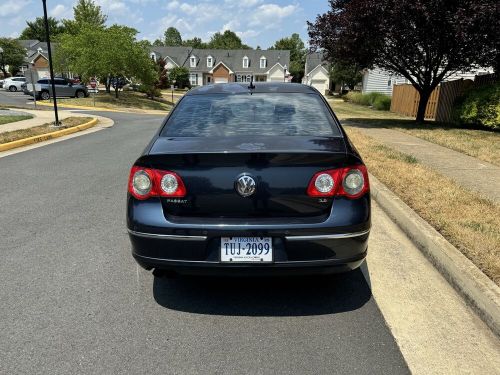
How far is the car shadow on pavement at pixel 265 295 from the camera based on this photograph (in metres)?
3.15

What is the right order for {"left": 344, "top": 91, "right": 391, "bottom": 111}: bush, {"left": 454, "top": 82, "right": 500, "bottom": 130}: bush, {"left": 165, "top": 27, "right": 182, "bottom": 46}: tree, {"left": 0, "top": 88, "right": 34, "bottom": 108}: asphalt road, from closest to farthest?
{"left": 454, "top": 82, "right": 500, "bottom": 130}: bush → {"left": 0, "top": 88, "right": 34, "bottom": 108}: asphalt road → {"left": 344, "top": 91, "right": 391, "bottom": 111}: bush → {"left": 165, "top": 27, "right": 182, "bottom": 46}: tree

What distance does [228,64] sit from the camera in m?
73.7

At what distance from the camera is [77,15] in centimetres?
4431

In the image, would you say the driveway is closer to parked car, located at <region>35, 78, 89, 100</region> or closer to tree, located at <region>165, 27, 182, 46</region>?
parked car, located at <region>35, 78, 89, 100</region>

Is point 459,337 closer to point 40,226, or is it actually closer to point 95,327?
point 95,327

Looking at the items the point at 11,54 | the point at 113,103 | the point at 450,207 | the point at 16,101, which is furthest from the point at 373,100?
the point at 11,54


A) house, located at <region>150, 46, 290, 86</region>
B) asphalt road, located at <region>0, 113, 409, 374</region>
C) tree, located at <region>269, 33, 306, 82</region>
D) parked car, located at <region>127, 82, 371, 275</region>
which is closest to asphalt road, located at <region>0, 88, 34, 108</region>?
asphalt road, located at <region>0, 113, 409, 374</region>

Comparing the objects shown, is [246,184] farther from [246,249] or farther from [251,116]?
[251,116]

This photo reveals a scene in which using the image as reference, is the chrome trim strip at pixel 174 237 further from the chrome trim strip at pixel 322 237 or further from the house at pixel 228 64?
the house at pixel 228 64

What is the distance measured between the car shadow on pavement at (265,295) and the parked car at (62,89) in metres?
32.1

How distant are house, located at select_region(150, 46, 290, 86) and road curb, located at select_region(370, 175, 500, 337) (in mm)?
69924

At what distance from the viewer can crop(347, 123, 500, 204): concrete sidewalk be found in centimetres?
637

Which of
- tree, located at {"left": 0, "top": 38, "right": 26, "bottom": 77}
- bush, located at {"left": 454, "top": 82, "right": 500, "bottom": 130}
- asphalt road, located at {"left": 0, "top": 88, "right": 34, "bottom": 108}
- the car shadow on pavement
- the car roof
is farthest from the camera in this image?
tree, located at {"left": 0, "top": 38, "right": 26, "bottom": 77}

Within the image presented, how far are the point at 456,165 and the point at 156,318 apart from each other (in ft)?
23.0
